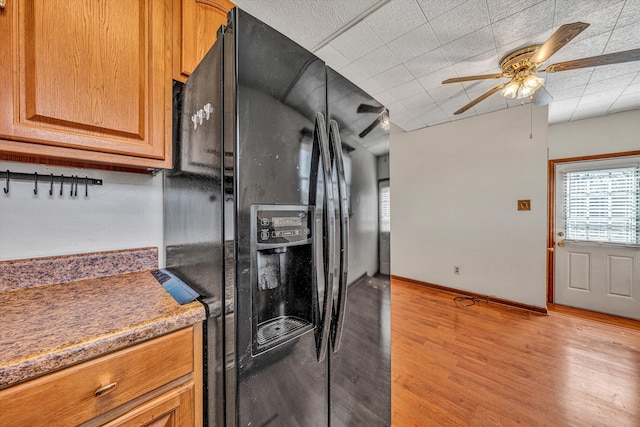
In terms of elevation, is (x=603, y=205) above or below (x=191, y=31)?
below

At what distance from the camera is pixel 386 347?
4.02 ft

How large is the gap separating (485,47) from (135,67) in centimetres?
240

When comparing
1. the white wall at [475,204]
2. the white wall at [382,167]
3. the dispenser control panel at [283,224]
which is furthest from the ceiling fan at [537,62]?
the dispenser control panel at [283,224]

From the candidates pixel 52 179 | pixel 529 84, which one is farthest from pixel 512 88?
pixel 52 179

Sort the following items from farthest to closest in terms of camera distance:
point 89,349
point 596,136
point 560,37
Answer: point 596,136, point 560,37, point 89,349

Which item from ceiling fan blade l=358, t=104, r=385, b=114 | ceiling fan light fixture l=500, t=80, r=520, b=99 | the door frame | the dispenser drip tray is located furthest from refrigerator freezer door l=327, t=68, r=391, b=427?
the door frame

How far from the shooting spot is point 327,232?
864 mm

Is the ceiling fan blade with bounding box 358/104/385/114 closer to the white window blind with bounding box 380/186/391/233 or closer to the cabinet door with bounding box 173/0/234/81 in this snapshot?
the white window blind with bounding box 380/186/391/233

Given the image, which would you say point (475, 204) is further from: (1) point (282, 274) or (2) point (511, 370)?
(1) point (282, 274)

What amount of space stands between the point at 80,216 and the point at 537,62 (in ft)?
9.56

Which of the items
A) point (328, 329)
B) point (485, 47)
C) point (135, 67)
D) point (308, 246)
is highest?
point (485, 47)

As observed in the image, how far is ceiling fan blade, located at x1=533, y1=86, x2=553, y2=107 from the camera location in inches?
99.0

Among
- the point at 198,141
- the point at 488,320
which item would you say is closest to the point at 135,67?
the point at 198,141

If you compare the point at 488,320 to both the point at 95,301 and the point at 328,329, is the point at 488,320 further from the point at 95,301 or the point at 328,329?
the point at 95,301
